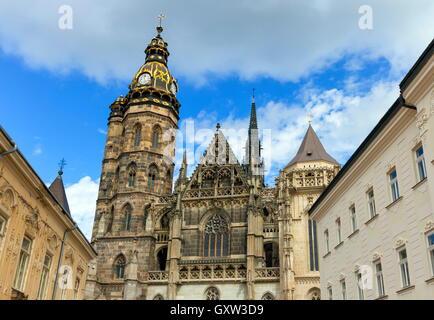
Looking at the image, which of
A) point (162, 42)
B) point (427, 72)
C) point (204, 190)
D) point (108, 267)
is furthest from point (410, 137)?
point (162, 42)

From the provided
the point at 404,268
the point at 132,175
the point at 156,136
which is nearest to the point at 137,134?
the point at 156,136

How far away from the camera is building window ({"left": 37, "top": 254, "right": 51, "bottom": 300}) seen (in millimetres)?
17795

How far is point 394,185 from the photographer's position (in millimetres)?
14883

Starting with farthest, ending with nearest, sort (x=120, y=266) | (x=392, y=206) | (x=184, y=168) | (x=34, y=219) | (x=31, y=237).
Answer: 1. (x=184, y=168)
2. (x=120, y=266)
3. (x=31, y=237)
4. (x=34, y=219)
5. (x=392, y=206)

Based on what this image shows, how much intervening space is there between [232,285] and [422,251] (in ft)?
84.1

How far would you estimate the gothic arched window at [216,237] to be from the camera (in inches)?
1558

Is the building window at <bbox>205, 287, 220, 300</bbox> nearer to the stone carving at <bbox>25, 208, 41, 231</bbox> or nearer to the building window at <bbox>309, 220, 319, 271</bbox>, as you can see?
the building window at <bbox>309, 220, 319, 271</bbox>

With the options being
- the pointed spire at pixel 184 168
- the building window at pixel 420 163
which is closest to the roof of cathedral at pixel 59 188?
the pointed spire at pixel 184 168

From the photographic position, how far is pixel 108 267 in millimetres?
40594

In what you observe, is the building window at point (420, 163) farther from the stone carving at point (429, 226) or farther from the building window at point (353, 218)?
the building window at point (353, 218)

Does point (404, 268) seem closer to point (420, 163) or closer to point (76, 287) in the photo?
point (420, 163)

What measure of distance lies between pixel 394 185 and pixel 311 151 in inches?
1081

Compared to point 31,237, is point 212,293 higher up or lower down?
higher up
